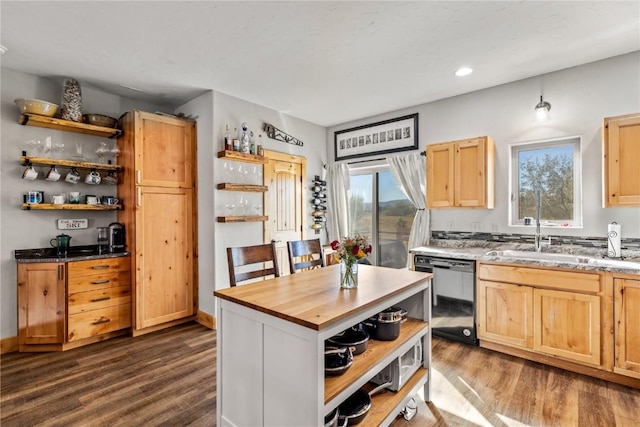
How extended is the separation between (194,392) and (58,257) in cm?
195

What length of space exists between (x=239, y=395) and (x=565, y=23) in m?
3.36

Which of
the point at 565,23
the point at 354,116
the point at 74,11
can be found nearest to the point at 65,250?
the point at 74,11

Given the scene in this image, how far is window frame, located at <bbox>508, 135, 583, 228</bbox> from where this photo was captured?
119 inches

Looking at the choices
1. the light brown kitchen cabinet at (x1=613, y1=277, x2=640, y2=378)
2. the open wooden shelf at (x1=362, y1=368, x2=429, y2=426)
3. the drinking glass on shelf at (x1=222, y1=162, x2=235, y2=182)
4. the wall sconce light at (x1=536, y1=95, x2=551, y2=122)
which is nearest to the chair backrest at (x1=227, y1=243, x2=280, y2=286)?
the open wooden shelf at (x1=362, y1=368, x2=429, y2=426)

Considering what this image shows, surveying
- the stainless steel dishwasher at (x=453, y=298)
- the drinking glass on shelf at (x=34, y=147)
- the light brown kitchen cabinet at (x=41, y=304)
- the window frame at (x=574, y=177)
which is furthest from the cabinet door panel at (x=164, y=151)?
the window frame at (x=574, y=177)

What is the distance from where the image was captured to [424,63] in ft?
9.41

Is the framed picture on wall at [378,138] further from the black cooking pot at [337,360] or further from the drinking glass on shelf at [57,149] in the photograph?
the drinking glass on shelf at [57,149]

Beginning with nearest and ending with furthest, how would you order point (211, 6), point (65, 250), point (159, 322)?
point (211, 6) → point (65, 250) → point (159, 322)

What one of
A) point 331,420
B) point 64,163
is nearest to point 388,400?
point 331,420

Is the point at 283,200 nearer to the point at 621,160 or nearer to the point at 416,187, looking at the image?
the point at 416,187

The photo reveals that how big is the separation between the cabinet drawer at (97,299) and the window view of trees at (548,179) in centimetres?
437

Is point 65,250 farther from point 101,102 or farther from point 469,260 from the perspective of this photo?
point 469,260

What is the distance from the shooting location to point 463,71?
303 centimetres

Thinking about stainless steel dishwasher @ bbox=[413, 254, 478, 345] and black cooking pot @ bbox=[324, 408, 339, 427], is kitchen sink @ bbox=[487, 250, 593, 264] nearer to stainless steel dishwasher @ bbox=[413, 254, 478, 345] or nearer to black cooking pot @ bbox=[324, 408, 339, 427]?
stainless steel dishwasher @ bbox=[413, 254, 478, 345]
